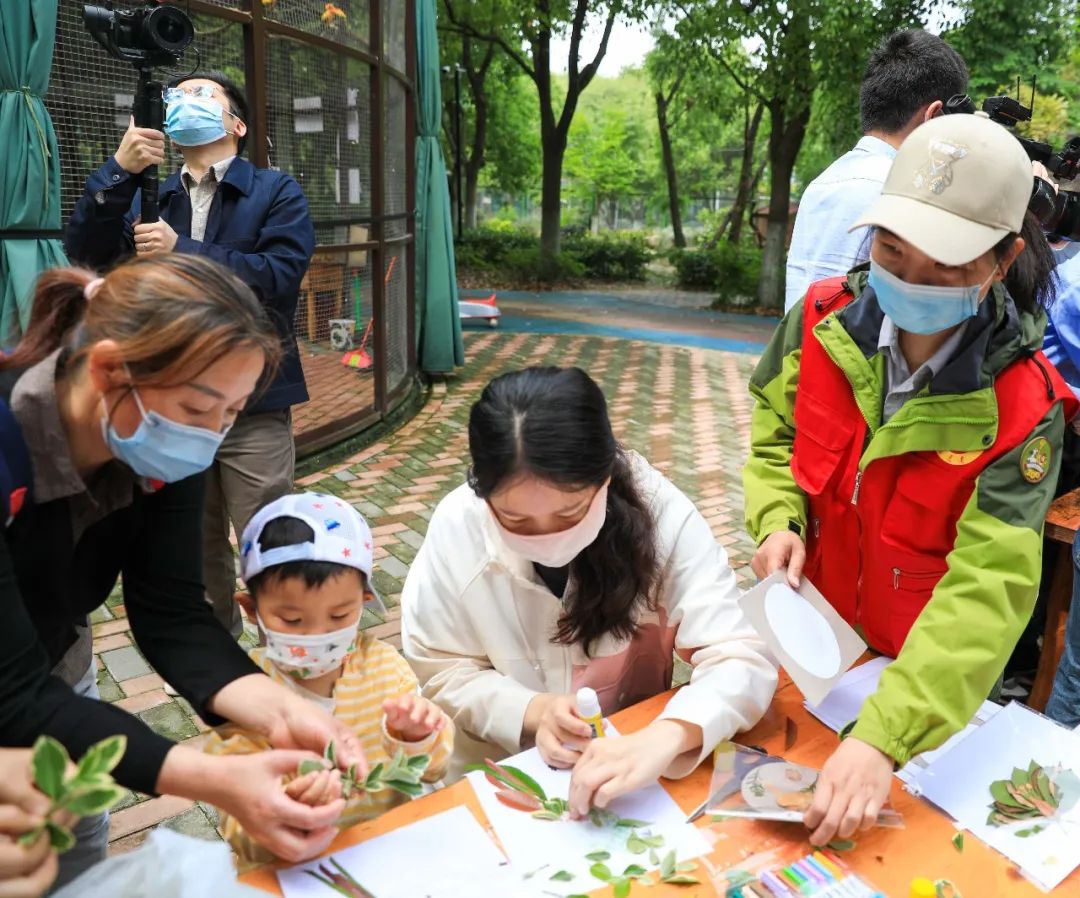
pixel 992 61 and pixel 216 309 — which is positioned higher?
pixel 992 61

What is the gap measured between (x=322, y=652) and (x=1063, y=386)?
4.58 feet

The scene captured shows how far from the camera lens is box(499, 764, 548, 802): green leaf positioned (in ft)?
4.49

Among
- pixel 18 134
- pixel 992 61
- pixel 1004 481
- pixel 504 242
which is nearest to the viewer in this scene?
pixel 1004 481

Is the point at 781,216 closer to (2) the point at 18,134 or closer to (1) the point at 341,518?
(2) the point at 18,134

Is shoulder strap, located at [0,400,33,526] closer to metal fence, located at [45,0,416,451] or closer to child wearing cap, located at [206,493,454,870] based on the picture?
child wearing cap, located at [206,493,454,870]

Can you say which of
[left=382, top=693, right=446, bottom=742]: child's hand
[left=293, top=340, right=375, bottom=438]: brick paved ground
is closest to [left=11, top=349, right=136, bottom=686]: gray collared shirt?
[left=382, top=693, right=446, bottom=742]: child's hand

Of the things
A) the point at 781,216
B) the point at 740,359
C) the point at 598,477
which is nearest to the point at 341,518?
the point at 598,477

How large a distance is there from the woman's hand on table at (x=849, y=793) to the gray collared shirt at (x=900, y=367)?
2.06ft

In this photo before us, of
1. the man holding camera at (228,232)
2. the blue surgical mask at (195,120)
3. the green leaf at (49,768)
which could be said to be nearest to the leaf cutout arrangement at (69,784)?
the green leaf at (49,768)

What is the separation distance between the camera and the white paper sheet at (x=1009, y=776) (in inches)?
49.9

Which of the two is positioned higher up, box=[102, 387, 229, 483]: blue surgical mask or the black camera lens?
the black camera lens

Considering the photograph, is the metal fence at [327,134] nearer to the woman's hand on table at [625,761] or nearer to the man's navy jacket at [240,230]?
the man's navy jacket at [240,230]

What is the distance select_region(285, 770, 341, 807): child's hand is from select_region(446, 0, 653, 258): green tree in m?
13.7

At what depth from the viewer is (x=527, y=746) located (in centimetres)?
160
